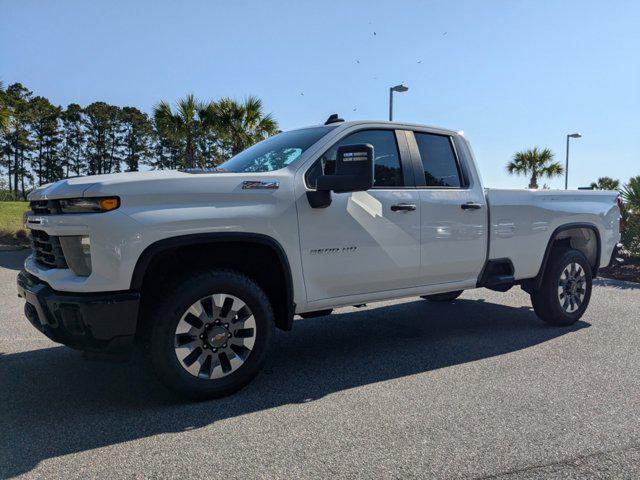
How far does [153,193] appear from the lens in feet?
10.7

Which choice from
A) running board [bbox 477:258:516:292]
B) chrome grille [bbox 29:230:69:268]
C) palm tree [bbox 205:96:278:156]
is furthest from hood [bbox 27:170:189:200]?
palm tree [bbox 205:96:278:156]

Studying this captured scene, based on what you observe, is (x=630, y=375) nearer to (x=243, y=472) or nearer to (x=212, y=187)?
(x=243, y=472)

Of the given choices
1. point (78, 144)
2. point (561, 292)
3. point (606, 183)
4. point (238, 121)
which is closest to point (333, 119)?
point (561, 292)

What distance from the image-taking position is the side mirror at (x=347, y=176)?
3.57 meters

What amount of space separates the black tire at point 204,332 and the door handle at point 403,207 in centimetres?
130

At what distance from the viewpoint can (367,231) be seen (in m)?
4.07

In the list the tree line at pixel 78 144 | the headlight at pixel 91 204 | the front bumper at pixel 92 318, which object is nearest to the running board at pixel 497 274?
the front bumper at pixel 92 318

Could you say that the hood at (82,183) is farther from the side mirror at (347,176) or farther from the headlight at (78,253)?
the side mirror at (347,176)

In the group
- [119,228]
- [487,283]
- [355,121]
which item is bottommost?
[487,283]

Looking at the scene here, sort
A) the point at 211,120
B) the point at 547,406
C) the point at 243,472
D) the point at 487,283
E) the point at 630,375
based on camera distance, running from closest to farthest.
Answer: the point at 243,472
the point at 547,406
the point at 630,375
the point at 487,283
the point at 211,120

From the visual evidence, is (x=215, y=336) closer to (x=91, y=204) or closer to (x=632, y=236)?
(x=91, y=204)

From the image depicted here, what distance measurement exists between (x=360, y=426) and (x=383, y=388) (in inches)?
27.5

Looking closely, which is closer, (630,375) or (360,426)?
(360,426)

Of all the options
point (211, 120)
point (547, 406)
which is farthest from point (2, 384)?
point (211, 120)
